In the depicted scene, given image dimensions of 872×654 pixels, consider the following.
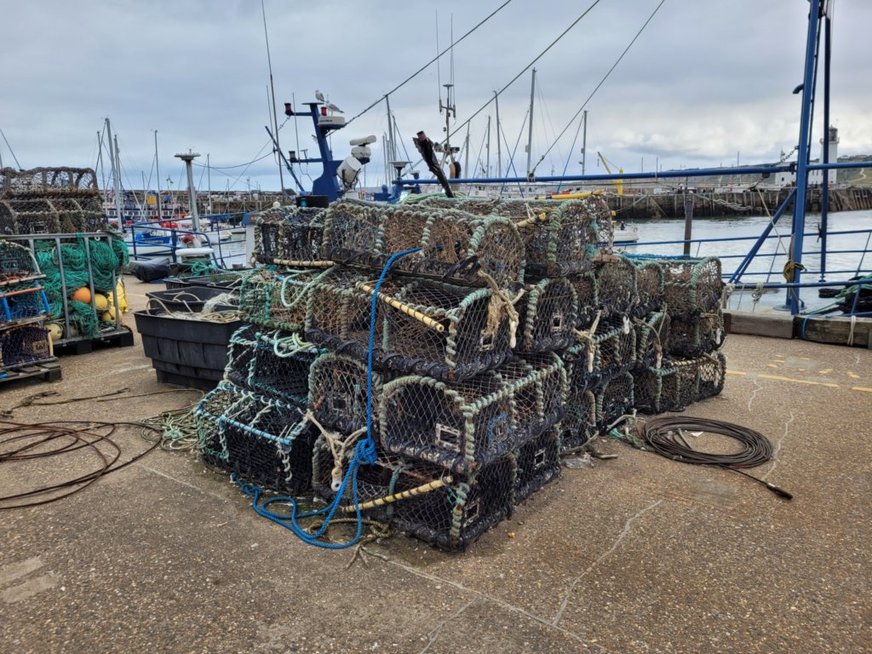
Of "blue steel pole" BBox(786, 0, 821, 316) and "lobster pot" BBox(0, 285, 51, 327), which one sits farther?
"blue steel pole" BBox(786, 0, 821, 316)

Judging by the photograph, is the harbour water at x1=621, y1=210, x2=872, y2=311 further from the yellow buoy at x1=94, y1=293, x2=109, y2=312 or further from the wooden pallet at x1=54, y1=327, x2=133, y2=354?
the yellow buoy at x1=94, y1=293, x2=109, y2=312

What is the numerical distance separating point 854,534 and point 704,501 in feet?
2.62

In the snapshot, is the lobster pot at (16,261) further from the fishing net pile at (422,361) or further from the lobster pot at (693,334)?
the lobster pot at (693,334)

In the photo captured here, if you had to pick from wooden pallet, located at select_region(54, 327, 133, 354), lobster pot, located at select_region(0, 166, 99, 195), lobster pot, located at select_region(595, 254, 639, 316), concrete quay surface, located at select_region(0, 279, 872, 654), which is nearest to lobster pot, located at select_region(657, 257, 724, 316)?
lobster pot, located at select_region(595, 254, 639, 316)

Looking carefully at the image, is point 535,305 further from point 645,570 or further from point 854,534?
point 854,534

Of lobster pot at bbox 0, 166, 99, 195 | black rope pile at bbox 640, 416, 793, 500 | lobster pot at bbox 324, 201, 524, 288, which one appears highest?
lobster pot at bbox 0, 166, 99, 195

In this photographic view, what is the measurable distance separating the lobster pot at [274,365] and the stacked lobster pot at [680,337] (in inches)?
111

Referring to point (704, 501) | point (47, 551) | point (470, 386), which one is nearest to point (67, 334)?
point (47, 551)

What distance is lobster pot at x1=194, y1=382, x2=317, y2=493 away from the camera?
4051 millimetres

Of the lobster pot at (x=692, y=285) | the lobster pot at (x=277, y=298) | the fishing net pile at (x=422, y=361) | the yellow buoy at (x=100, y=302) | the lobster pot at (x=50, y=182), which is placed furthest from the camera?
the lobster pot at (x=50, y=182)

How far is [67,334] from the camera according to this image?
7.82 meters

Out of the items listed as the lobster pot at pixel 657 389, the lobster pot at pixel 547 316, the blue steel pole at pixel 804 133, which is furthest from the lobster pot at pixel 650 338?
the blue steel pole at pixel 804 133

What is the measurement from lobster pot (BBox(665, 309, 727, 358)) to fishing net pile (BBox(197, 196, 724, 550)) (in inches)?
46.3

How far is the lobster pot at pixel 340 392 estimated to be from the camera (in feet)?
12.5
